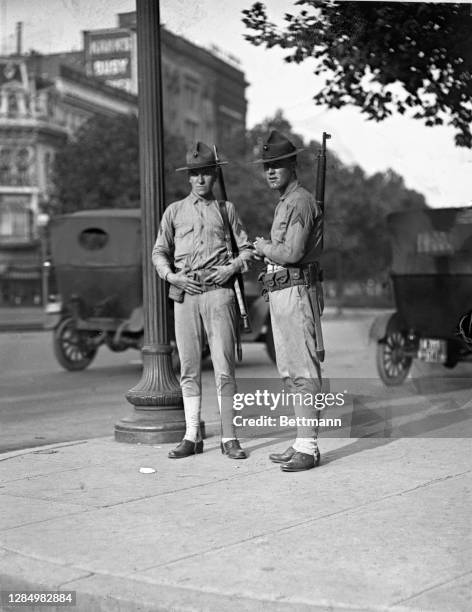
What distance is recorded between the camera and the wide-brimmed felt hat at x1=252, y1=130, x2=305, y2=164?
6137 mm

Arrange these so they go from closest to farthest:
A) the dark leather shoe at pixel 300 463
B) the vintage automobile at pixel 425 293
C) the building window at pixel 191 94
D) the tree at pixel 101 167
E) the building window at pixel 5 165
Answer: the dark leather shoe at pixel 300 463, the building window at pixel 191 94, the vintage automobile at pixel 425 293, the tree at pixel 101 167, the building window at pixel 5 165

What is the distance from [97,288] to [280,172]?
346 inches

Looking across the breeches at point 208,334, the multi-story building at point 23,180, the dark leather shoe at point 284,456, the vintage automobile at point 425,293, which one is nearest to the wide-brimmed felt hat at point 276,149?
the breeches at point 208,334

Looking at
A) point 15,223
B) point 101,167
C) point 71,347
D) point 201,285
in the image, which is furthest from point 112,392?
point 15,223

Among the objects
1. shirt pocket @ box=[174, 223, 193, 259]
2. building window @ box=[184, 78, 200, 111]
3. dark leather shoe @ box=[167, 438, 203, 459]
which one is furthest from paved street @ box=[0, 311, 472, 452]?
building window @ box=[184, 78, 200, 111]

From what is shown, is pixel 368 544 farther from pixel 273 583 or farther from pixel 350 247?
pixel 350 247

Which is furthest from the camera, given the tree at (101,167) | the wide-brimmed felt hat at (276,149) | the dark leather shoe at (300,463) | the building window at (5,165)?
the building window at (5,165)

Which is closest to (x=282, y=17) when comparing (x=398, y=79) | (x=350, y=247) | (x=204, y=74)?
(x=398, y=79)

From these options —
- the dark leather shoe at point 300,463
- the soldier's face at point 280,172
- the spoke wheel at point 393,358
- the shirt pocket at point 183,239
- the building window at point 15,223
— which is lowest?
the dark leather shoe at point 300,463

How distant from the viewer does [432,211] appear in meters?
9.74

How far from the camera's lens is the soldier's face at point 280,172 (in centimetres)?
617

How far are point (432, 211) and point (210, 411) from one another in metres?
2.65

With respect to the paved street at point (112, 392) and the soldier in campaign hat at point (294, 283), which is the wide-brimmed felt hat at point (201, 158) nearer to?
the soldier in campaign hat at point (294, 283)

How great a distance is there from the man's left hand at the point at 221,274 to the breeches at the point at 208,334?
0.07 m
